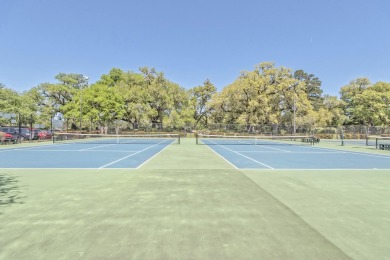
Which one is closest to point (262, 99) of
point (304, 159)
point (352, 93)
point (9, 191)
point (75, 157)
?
point (352, 93)

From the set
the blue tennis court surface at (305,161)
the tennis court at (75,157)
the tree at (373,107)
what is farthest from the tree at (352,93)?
the tennis court at (75,157)

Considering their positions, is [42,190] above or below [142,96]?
below

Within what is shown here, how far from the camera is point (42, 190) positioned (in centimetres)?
698

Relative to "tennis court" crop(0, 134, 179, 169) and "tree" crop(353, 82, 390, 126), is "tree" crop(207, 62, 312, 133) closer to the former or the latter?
"tree" crop(353, 82, 390, 126)

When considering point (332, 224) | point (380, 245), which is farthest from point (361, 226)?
point (380, 245)

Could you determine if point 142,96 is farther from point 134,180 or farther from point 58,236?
point 58,236

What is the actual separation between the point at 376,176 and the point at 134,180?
8572 mm

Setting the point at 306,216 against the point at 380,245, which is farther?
the point at 306,216

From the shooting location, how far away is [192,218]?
16.0ft

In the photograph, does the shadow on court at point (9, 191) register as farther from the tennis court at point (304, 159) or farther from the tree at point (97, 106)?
the tree at point (97, 106)

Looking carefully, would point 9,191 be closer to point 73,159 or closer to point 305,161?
point 73,159

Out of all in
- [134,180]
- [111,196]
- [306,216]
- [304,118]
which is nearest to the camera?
[306,216]

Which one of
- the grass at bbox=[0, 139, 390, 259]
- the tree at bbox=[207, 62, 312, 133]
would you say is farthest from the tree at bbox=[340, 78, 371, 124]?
the grass at bbox=[0, 139, 390, 259]

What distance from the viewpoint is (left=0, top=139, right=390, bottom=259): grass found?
3.61 metres
